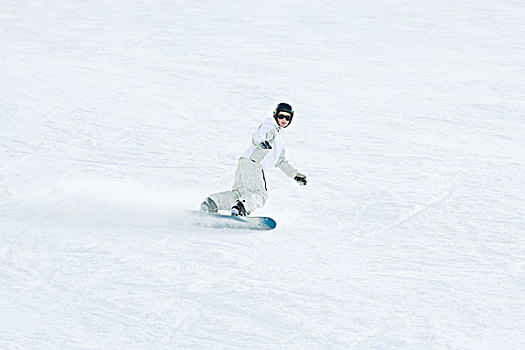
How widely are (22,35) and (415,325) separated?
37.7 ft

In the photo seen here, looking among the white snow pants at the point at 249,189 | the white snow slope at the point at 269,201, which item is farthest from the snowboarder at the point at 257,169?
the white snow slope at the point at 269,201

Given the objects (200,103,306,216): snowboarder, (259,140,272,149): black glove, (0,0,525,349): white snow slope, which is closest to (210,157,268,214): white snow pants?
(200,103,306,216): snowboarder

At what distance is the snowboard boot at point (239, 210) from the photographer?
4949 mm

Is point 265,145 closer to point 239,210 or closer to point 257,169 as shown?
point 257,169

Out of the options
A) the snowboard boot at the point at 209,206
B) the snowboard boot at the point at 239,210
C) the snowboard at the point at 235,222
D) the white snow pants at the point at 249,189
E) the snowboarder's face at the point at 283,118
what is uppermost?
the snowboarder's face at the point at 283,118

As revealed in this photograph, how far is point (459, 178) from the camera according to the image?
659cm

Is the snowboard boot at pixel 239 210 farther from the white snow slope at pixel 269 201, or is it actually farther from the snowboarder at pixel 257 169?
the white snow slope at pixel 269 201

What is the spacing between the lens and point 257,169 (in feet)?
16.8

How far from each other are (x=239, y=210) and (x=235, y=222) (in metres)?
0.12

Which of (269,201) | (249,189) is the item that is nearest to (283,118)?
(249,189)

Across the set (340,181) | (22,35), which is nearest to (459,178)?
(340,181)

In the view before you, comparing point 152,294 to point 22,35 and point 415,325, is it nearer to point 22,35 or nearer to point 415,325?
point 415,325

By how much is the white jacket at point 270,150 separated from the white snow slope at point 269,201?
42 cm

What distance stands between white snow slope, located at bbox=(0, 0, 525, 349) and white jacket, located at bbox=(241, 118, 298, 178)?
42cm
